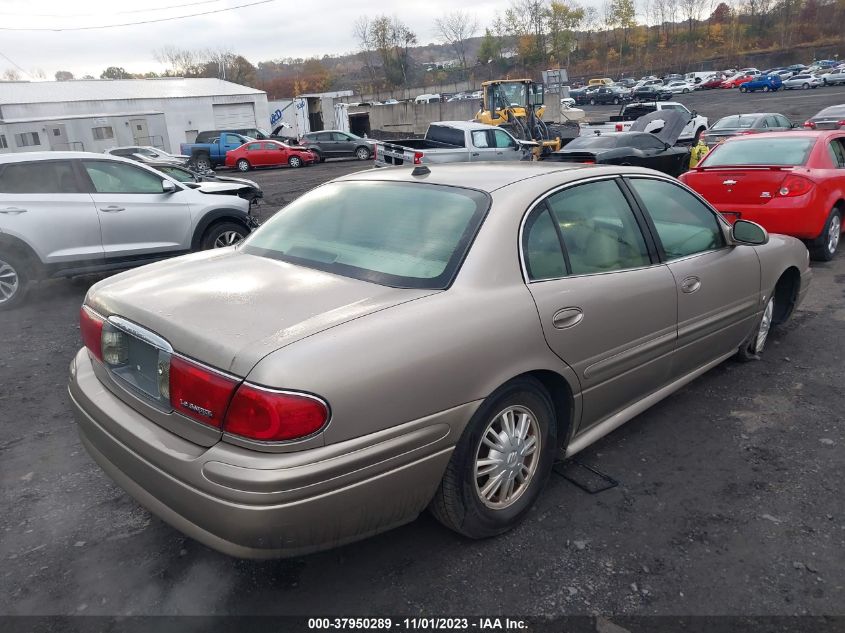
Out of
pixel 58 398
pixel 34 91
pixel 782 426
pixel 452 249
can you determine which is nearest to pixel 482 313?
pixel 452 249

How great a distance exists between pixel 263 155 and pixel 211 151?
2.57 metres

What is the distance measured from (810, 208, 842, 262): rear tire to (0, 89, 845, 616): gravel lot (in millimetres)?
3915

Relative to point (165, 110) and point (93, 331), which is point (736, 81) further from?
point (93, 331)

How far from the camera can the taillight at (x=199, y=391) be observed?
6.86 ft

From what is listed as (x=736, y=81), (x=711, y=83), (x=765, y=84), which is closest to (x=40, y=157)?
(x=765, y=84)

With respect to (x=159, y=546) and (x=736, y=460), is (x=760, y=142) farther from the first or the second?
(x=159, y=546)

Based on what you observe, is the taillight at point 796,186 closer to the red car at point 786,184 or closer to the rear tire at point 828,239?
the red car at point 786,184

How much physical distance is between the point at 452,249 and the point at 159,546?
73.2 inches

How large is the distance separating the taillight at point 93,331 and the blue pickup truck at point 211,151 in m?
25.7

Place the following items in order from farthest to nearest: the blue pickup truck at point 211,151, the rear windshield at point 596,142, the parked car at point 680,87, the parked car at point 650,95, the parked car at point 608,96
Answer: the parked car at point 680,87
the parked car at point 608,96
the parked car at point 650,95
the blue pickup truck at point 211,151
the rear windshield at point 596,142

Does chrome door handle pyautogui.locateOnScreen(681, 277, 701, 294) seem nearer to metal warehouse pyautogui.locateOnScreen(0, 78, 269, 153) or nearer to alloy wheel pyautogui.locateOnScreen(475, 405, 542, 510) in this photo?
alloy wheel pyautogui.locateOnScreen(475, 405, 542, 510)

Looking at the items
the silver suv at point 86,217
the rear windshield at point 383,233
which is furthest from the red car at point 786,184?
the silver suv at point 86,217

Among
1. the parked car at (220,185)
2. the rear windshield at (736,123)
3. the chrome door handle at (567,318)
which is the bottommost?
the chrome door handle at (567,318)

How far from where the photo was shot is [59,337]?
5.79 m
